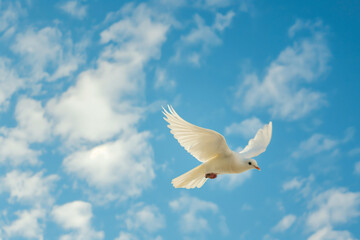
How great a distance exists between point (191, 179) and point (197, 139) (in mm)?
1865

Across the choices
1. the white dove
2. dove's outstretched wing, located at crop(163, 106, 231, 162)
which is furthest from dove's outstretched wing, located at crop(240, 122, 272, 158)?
dove's outstretched wing, located at crop(163, 106, 231, 162)

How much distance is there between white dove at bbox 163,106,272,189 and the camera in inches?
601

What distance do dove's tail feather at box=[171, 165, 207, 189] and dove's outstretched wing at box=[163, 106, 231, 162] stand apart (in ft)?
1.49

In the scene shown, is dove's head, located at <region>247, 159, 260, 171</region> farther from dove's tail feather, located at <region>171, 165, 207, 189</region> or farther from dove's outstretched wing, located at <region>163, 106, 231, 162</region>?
dove's tail feather, located at <region>171, 165, 207, 189</region>

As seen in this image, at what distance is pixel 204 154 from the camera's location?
16.1m

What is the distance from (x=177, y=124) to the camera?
15383 mm

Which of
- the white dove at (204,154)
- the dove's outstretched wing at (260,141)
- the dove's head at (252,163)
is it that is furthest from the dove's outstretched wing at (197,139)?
the dove's outstretched wing at (260,141)

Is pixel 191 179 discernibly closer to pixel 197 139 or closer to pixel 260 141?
pixel 197 139

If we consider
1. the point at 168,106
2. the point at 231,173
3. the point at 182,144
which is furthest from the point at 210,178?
the point at 168,106

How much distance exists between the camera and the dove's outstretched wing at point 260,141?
17547mm

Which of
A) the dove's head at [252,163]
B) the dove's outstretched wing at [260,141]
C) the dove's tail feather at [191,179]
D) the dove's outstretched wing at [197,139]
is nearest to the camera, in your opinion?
the dove's outstretched wing at [197,139]

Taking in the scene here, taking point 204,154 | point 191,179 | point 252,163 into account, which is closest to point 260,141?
point 252,163

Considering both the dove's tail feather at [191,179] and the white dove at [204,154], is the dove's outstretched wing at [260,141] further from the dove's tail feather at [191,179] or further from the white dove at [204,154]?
the dove's tail feather at [191,179]

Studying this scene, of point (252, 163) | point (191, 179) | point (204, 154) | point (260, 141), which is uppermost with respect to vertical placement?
point (260, 141)
